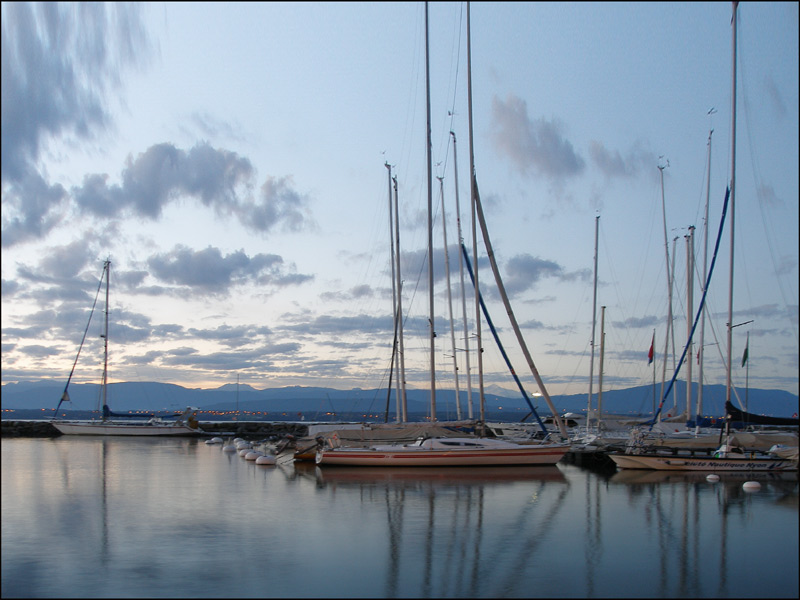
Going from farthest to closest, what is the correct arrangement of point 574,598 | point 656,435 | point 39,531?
point 656,435, point 39,531, point 574,598

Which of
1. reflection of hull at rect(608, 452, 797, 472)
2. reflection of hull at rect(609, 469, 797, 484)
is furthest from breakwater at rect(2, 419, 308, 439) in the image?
reflection of hull at rect(609, 469, 797, 484)

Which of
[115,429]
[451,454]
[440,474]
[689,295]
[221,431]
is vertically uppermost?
[689,295]

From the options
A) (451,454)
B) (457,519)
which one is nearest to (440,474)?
(451,454)

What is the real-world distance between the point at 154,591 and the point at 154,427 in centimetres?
5571

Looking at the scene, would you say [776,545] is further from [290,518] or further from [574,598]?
[290,518]

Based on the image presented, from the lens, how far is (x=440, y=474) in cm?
3180

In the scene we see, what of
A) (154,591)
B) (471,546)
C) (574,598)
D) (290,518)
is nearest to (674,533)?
(471,546)

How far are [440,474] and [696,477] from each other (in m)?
11.7

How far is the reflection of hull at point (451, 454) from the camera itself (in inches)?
1299

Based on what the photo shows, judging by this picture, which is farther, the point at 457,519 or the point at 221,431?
the point at 221,431

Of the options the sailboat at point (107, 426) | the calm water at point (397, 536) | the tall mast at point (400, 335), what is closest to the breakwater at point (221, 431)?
the sailboat at point (107, 426)

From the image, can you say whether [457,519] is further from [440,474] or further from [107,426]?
[107,426]

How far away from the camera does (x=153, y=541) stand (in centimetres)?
1777

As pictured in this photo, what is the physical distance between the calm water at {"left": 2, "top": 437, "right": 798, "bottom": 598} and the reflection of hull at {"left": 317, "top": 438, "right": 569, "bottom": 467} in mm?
1304
